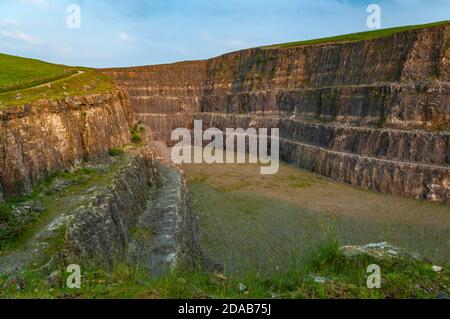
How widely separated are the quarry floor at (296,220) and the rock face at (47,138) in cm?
883

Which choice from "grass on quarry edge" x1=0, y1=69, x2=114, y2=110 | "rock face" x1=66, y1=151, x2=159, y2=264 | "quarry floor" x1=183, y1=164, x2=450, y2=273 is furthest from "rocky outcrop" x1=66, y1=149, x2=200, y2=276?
"grass on quarry edge" x1=0, y1=69, x2=114, y2=110

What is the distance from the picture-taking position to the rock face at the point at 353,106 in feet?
99.1

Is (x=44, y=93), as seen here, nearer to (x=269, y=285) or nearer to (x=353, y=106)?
(x=269, y=285)

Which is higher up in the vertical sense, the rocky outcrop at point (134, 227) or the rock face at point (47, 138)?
the rock face at point (47, 138)

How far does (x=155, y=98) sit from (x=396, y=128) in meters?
46.2

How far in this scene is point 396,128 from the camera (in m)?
33.0

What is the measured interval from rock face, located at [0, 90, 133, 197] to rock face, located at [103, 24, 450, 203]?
2207 cm

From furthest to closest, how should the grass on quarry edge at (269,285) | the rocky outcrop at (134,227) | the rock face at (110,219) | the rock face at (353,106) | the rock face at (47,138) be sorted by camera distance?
the rock face at (353,106) → the rock face at (47,138) → the rocky outcrop at (134,227) → the rock face at (110,219) → the grass on quarry edge at (269,285)

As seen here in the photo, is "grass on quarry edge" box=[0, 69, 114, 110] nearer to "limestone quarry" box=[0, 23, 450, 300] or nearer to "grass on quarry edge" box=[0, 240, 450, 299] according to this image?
"limestone quarry" box=[0, 23, 450, 300]

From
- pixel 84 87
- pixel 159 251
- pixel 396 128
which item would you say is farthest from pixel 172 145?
pixel 159 251

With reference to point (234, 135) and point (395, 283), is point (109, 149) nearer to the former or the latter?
point (395, 283)

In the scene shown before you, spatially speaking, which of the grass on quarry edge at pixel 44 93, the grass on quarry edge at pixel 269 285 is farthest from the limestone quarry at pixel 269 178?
the grass on quarry edge at pixel 269 285

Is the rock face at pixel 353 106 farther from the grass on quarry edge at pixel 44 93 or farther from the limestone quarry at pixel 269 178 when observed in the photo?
the grass on quarry edge at pixel 44 93

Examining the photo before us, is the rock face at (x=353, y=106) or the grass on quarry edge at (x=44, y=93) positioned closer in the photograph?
the grass on quarry edge at (x=44, y=93)
